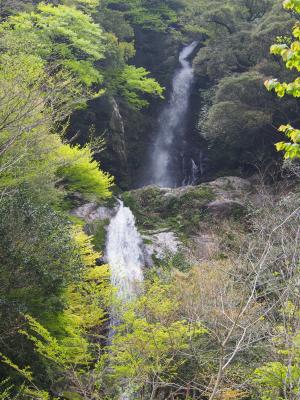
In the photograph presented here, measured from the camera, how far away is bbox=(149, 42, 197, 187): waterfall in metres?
25.5

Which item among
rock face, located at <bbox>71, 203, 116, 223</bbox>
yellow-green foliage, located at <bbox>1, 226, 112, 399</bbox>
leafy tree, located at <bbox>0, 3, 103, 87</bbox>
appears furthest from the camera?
leafy tree, located at <bbox>0, 3, 103, 87</bbox>

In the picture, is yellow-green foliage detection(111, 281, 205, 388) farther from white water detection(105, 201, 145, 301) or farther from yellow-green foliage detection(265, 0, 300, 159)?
white water detection(105, 201, 145, 301)

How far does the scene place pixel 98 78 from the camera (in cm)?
2102

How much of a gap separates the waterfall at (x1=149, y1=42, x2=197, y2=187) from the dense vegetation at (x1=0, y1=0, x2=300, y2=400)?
2.24 ft

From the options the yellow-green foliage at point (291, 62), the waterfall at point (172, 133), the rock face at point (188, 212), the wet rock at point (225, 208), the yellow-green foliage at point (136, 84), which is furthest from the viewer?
the waterfall at point (172, 133)

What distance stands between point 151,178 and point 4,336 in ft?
59.3

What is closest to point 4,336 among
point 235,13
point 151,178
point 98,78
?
point 98,78

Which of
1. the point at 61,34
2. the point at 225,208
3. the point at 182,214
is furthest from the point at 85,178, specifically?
the point at 225,208

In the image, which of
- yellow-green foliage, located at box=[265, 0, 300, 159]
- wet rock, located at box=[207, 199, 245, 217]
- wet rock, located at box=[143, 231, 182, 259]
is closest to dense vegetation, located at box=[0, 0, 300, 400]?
yellow-green foliage, located at box=[265, 0, 300, 159]

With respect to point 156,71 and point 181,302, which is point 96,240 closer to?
point 181,302

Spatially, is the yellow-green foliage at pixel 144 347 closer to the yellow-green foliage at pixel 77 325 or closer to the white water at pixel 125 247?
the yellow-green foliage at pixel 77 325

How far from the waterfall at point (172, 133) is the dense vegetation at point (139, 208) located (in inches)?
26.9

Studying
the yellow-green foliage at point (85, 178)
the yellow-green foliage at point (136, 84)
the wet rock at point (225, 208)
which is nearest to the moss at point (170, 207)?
the wet rock at point (225, 208)

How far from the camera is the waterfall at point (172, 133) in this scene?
83.6ft
